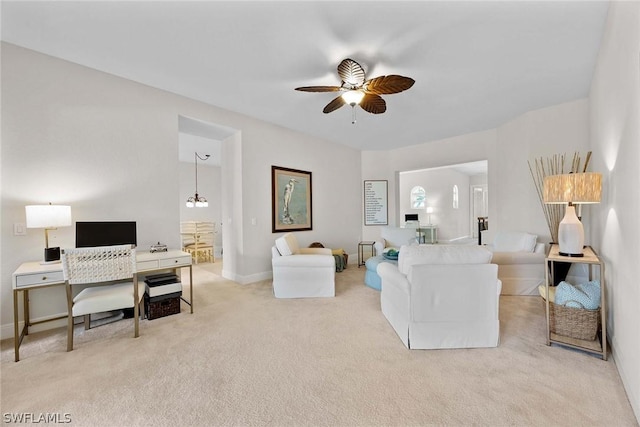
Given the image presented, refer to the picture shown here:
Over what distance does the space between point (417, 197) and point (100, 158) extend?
9266 millimetres

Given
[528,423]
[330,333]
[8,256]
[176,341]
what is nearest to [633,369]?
[528,423]

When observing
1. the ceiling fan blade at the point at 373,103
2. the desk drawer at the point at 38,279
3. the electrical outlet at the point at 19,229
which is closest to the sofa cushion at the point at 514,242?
the ceiling fan blade at the point at 373,103

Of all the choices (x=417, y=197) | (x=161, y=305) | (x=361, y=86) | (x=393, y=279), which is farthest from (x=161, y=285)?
(x=417, y=197)

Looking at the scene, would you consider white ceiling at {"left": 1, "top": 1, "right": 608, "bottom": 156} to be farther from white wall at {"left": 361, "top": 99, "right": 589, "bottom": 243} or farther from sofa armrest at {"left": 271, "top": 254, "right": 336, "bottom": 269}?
sofa armrest at {"left": 271, "top": 254, "right": 336, "bottom": 269}

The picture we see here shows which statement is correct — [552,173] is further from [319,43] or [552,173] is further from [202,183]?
[202,183]

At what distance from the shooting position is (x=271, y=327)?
2.80 metres

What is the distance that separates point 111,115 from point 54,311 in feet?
7.17

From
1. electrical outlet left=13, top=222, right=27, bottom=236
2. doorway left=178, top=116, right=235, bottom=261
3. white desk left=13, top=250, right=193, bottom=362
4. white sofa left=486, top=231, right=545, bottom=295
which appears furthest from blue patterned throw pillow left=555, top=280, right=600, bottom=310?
doorway left=178, top=116, right=235, bottom=261

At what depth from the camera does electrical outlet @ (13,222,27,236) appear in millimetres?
2585

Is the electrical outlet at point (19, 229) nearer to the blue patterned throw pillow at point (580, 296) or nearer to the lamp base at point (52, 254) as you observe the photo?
the lamp base at point (52, 254)

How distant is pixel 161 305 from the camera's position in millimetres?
3070

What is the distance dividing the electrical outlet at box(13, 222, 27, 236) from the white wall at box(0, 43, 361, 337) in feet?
0.10

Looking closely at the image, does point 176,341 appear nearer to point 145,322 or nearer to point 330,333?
point 145,322

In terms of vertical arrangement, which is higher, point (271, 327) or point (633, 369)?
point (633, 369)
